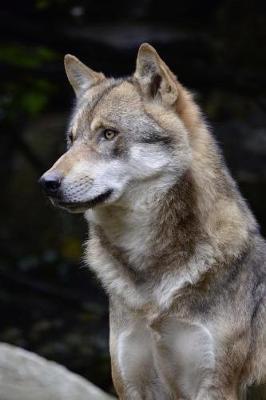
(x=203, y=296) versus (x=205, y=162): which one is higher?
(x=205, y=162)

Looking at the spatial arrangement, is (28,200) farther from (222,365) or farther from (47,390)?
(222,365)

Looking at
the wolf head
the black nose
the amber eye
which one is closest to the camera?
the black nose

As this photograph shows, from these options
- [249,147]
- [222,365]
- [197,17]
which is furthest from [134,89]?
[197,17]

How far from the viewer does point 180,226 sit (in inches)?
275

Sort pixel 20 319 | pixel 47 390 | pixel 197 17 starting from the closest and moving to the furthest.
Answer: pixel 47 390, pixel 20 319, pixel 197 17

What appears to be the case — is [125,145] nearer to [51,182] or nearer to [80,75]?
[51,182]

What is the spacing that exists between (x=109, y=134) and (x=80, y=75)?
0.92 meters

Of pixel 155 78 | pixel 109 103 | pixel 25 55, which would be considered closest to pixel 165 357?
pixel 109 103

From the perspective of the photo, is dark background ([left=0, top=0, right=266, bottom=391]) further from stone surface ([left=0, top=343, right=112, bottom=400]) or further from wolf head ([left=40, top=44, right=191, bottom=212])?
wolf head ([left=40, top=44, right=191, bottom=212])

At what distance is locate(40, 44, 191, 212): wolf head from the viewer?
22.0 ft

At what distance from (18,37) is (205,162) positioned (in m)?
5.39

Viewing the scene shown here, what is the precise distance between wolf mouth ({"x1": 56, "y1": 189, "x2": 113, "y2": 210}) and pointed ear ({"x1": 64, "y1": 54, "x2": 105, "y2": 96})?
114cm

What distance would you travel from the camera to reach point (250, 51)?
13.3 meters

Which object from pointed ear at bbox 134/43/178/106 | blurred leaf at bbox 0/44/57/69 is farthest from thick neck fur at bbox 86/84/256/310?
blurred leaf at bbox 0/44/57/69
